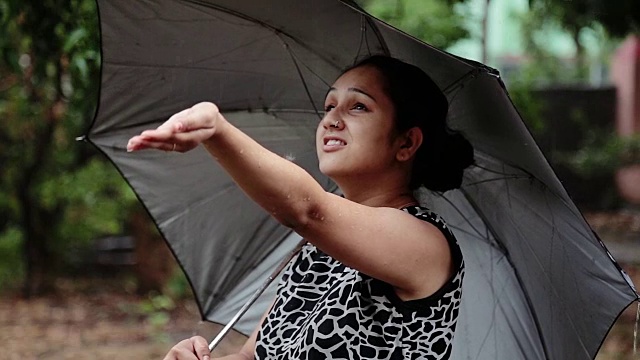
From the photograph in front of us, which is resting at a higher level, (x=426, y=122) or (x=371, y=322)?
(x=426, y=122)

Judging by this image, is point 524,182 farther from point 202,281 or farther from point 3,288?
point 3,288

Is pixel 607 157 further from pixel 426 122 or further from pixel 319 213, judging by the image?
pixel 319 213

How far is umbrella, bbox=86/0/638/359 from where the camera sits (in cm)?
260

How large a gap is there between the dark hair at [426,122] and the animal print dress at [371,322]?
0.19 metres

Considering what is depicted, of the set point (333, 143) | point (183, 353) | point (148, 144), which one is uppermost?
point (148, 144)

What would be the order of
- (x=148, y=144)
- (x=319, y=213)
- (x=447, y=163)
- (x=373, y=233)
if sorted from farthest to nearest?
(x=447, y=163) < (x=373, y=233) < (x=319, y=213) < (x=148, y=144)

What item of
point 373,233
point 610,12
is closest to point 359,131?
point 373,233

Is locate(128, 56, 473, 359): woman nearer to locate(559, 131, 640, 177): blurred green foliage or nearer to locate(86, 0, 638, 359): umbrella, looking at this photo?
locate(86, 0, 638, 359): umbrella

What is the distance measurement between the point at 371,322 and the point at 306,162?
3.21ft

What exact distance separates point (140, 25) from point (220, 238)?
813 millimetres

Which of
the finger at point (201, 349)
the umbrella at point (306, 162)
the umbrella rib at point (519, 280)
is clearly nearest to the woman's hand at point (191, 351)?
the finger at point (201, 349)

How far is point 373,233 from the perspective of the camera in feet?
6.97

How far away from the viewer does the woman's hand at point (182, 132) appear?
1.70m

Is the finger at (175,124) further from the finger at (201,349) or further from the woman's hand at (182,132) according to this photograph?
the finger at (201,349)
